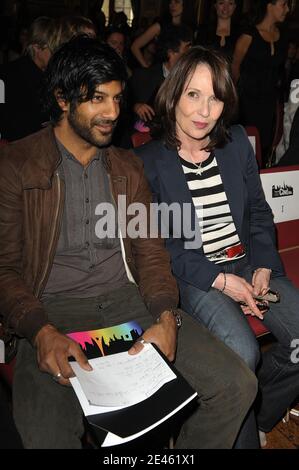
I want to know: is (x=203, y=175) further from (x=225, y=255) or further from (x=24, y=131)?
(x=24, y=131)

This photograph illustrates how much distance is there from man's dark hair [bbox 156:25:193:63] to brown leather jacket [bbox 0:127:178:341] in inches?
91.5

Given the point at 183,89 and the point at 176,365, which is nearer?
the point at 176,365

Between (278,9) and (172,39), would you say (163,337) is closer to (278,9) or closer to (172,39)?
(172,39)

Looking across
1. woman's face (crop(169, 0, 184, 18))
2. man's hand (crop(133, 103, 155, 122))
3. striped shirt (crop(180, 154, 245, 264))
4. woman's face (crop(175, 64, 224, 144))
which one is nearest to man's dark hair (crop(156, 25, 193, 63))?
man's hand (crop(133, 103, 155, 122))

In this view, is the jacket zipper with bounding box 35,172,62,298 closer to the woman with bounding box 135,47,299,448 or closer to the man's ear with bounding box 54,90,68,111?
the man's ear with bounding box 54,90,68,111

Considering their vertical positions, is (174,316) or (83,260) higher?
(83,260)

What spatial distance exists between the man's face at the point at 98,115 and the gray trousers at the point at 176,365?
64 centimetres

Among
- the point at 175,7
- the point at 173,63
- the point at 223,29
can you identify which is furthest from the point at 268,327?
the point at 175,7

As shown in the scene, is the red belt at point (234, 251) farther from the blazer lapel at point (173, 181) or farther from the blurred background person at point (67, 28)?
the blurred background person at point (67, 28)

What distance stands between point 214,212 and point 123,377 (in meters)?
0.94

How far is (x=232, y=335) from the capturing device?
179 centimetres

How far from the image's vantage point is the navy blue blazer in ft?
6.49

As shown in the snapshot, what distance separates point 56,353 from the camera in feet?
4.67

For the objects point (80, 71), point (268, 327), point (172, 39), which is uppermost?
point (172, 39)
